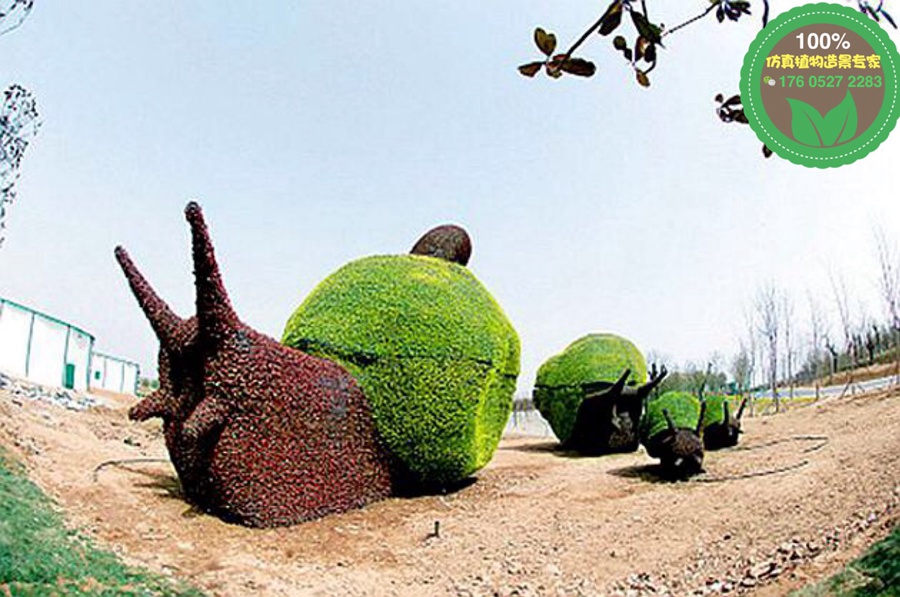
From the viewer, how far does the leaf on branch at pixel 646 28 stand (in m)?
1.09

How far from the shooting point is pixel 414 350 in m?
8.65

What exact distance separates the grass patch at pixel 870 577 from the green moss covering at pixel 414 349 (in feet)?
16.1

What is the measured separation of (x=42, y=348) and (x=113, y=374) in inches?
497

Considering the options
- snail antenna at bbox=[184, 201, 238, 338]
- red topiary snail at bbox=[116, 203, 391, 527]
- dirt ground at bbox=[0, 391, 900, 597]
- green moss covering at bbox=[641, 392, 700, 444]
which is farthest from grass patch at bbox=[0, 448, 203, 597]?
green moss covering at bbox=[641, 392, 700, 444]

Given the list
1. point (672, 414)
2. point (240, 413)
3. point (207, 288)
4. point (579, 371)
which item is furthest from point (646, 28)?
point (579, 371)

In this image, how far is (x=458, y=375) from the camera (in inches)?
346

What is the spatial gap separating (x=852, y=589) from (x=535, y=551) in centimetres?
329

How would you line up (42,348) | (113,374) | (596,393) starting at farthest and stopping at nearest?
(113,374) → (42,348) → (596,393)

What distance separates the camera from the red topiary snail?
22.7 ft

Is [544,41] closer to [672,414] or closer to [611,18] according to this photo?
[611,18]

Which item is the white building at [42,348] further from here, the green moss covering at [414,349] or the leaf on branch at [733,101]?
the leaf on branch at [733,101]

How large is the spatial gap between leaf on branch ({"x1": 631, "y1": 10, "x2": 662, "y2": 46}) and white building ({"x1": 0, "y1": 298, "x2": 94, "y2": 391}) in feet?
63.9

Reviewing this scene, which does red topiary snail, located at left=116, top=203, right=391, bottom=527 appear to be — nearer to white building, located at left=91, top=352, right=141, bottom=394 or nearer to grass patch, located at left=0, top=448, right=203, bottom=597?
grass patch, located at left=0, top=448, right=203, bottom=597

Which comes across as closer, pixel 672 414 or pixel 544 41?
pixel 544 41
